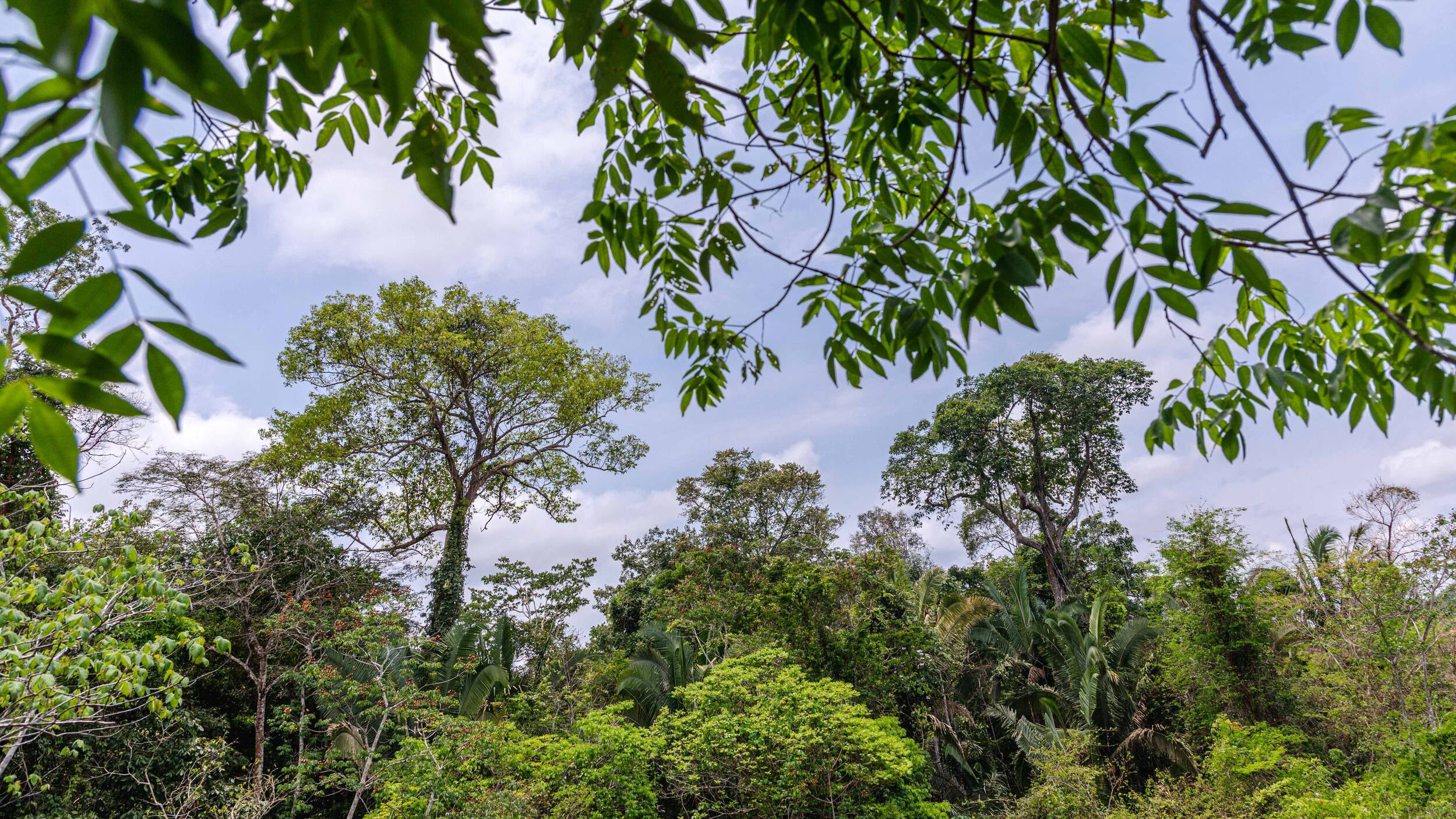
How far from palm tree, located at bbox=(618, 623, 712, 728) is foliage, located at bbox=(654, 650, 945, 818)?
70.8 inches

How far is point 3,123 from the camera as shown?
423mm

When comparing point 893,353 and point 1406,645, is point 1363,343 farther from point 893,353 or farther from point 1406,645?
point 1406,645

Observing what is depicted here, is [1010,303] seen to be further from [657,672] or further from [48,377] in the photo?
[657,672]

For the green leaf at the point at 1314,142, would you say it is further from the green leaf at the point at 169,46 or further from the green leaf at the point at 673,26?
the green leaf at the point at 169,46

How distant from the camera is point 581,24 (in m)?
0.52

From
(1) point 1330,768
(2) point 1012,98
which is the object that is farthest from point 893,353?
(1) point 1330,768

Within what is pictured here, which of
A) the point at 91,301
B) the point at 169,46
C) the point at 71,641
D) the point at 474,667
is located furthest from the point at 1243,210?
the point at 474,667

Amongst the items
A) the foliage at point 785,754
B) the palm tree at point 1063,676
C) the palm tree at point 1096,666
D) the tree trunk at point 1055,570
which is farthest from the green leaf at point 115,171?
the tree trunk at point 1055,570

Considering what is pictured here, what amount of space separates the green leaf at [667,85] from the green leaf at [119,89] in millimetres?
359

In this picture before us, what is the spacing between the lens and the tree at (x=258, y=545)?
7992mm

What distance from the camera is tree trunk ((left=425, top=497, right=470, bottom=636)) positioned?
9789mm

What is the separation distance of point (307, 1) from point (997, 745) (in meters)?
10.5

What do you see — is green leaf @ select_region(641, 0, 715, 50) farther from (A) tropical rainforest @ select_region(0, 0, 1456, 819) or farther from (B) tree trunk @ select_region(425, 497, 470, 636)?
(B) tree trunk @ select_region(425, 497, 470, 636)

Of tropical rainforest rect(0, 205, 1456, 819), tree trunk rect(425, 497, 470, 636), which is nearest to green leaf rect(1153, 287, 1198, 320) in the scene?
tropical rainforest rect(0, 205, 1456, 819)
